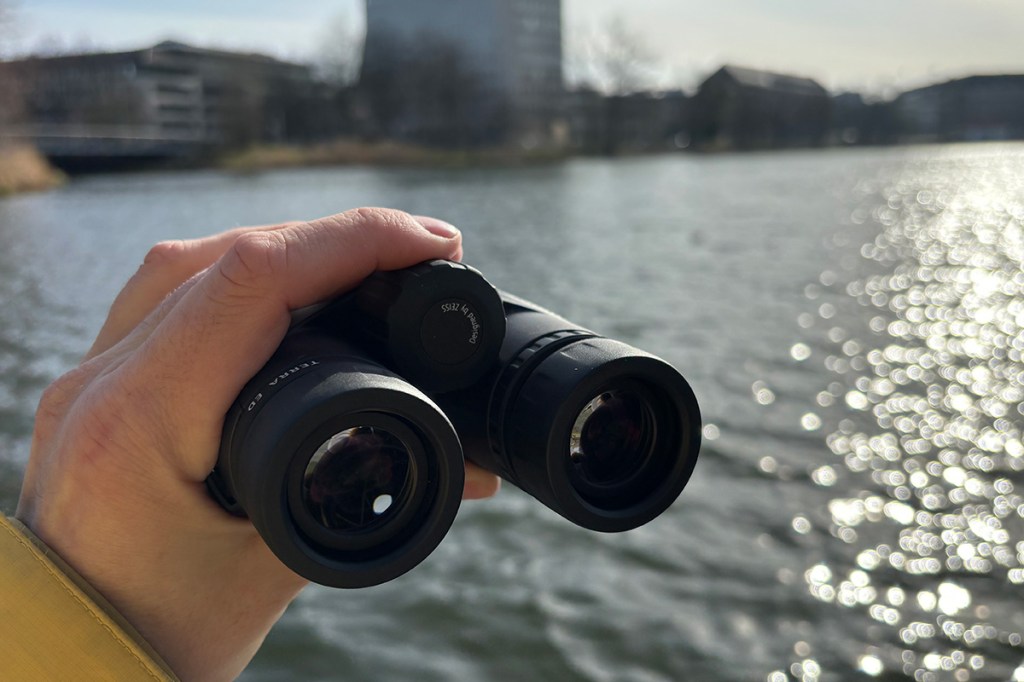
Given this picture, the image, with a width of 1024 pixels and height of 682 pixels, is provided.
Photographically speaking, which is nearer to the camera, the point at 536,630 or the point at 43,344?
the point at 536,630

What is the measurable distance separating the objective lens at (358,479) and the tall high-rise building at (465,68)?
7175cm

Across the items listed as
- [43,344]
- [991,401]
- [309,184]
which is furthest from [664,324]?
[309,184]

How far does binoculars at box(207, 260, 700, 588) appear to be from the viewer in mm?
1054

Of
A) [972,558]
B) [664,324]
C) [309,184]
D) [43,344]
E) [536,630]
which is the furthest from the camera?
[309,184]

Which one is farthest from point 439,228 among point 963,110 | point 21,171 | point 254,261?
point 963,110

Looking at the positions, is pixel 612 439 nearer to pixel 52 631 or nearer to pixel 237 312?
pixel 237 312

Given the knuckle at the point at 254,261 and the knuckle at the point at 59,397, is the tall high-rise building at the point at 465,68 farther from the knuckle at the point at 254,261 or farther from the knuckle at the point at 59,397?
the knuckle at the point at 254,261

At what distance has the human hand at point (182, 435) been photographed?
1.14 metres

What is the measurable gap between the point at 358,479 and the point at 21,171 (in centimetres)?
3891

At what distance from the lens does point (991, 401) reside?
25.5 feet

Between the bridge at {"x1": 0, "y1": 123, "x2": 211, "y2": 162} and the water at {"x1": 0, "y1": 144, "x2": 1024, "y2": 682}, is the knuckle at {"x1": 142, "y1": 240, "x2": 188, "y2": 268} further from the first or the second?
the bridge at {"x1": 0, "y1": 123, "x2": 211, "y2": 162}

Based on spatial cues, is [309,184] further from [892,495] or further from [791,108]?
[791,108]

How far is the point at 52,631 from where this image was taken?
98 cm

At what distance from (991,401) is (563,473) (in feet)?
25.0
